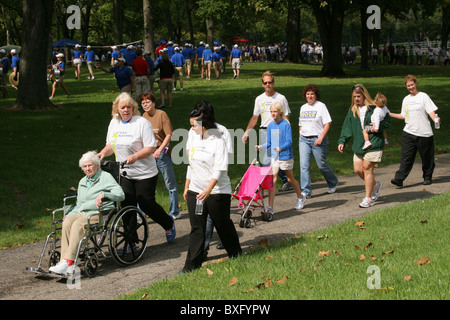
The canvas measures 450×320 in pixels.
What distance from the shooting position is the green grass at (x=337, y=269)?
5.95 meters

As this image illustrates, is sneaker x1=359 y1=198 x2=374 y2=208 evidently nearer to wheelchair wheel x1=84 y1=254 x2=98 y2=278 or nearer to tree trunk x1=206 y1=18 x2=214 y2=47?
wheelchair wheel x1=84 y1=254 x2=98 y2=278

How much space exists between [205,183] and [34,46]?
50.2ft

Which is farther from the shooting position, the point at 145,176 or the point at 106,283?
the point at 145,176

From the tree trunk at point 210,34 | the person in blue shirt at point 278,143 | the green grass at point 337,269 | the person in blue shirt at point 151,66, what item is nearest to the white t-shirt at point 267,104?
the person in blue shirt at point 278,143

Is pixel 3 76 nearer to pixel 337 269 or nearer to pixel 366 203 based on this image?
pixel 366 203

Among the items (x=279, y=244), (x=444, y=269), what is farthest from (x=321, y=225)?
(x=444, y=269)

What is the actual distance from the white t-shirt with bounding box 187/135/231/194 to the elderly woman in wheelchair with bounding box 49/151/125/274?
1.04 metres

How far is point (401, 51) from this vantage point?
58.4 meters

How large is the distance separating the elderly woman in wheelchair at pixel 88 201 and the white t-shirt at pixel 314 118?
171 inches

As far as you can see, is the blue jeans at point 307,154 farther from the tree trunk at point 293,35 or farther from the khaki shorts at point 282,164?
the tree trunk at point 293,35

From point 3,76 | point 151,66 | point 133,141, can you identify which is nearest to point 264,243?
point 133,141

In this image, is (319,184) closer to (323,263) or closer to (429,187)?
(429,187)

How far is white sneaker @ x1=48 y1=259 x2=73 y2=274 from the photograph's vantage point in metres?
6.96
